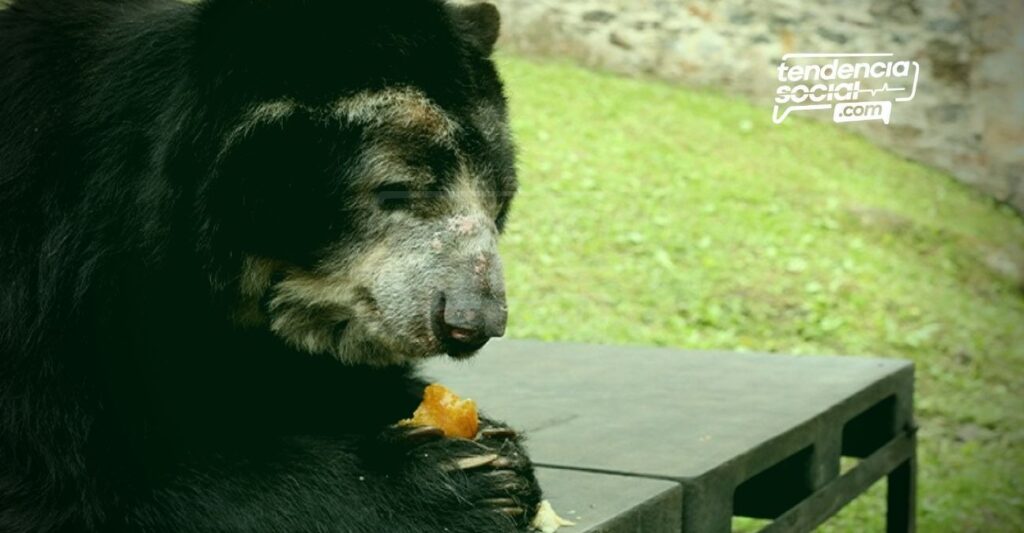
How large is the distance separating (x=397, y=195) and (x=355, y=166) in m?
0.08

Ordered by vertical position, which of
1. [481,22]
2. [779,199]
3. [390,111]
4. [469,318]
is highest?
[481,22]

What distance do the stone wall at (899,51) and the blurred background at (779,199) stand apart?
1cm

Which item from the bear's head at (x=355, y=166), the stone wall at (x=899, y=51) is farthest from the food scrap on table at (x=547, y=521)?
the stone wall at (x=899, y=51)

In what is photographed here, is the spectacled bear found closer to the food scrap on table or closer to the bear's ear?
the food scrap on table

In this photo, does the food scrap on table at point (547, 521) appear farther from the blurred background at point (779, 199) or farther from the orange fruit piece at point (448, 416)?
the blurred background at point (779, 199)

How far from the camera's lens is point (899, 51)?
23.6ft

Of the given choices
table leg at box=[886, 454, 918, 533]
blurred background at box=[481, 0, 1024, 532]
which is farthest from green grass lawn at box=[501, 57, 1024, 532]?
table leg at box=[886, 454, 918, 533]

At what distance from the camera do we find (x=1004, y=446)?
6402 mm

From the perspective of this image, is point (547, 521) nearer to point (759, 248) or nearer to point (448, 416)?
point (448, 416)

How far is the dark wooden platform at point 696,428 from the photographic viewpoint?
2576 mm

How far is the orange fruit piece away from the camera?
2.27m

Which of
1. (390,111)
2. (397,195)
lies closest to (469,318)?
(397,195)

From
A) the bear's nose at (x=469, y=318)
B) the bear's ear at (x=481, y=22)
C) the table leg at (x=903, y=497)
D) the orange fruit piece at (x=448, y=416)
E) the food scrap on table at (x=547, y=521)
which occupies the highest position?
the bear's ear at (x=481, y=22)

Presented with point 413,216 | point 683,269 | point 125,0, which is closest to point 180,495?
point 413,216
